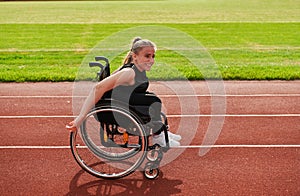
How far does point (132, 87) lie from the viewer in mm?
4930

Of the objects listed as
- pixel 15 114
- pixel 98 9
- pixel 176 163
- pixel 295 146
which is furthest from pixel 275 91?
pixel 98 9

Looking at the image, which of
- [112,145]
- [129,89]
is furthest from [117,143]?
[129,89]

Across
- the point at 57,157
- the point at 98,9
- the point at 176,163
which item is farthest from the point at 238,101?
the point at 98,9

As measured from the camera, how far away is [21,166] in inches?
213

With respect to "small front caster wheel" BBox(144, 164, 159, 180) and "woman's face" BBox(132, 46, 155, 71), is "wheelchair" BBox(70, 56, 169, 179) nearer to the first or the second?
"small front caster wheel" BBox(144, 164, 159, 180)

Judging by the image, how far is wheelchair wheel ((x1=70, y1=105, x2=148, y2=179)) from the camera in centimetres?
482

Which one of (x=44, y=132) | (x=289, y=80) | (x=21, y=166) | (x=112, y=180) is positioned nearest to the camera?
(x=112, y=180)

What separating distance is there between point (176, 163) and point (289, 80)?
187 inches

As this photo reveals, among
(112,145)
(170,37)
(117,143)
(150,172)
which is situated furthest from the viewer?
(170,37)

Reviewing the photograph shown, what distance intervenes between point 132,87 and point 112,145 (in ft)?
2.27

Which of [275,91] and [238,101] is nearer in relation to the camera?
[238,101]

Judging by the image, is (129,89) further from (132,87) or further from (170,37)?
(170,37)

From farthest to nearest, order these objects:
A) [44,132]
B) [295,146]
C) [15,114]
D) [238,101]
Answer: [238,101] < [15,114] < [44,132] < [295,146]

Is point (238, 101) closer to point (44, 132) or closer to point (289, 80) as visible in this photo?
point (289, 80)
